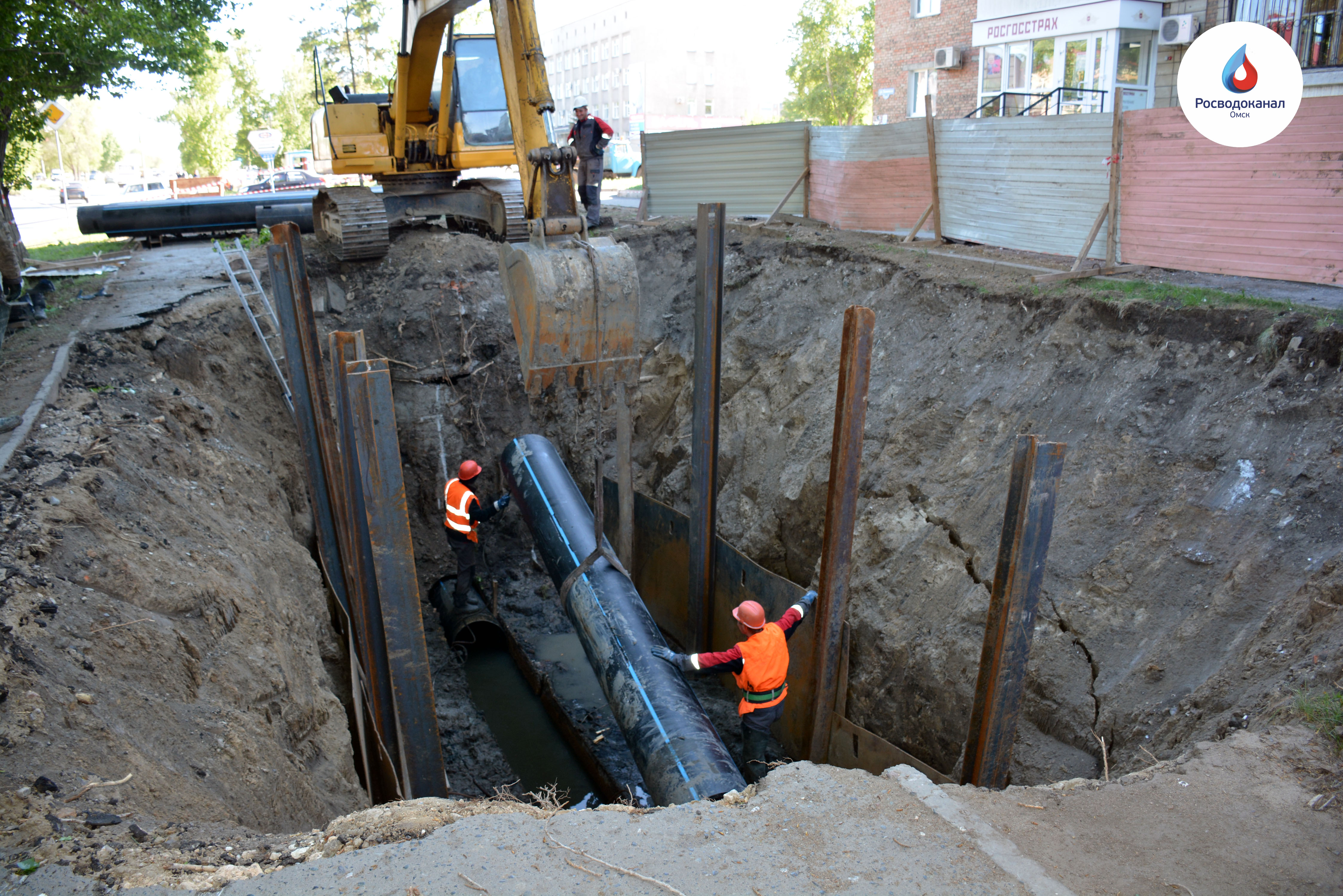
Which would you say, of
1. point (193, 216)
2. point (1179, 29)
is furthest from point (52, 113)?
point (1179, 29)

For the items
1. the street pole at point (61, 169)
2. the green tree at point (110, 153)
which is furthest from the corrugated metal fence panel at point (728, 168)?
the green tree at point (110, 153)

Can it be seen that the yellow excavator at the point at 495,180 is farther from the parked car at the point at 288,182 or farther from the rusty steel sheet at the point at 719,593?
the parked car at the point at 288,182

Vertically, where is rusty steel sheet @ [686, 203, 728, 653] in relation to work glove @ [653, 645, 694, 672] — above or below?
above

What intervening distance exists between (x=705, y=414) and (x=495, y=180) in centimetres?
567

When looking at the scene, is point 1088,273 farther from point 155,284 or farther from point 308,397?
point 155,284

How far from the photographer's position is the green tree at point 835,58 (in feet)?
89.8

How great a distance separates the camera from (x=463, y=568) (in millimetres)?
9297

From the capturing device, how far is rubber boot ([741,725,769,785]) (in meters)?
6.25

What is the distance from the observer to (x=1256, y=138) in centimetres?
715

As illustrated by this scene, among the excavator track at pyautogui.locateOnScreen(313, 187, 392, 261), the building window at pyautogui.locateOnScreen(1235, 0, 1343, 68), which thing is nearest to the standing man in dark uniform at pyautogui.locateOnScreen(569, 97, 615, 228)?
the excavator track at pyautogui.locateOnScreen(313, 187, 392, 261)

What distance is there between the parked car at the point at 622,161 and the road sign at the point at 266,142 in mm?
12131

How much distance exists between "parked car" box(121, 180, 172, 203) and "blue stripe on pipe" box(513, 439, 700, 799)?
34812 millimetres

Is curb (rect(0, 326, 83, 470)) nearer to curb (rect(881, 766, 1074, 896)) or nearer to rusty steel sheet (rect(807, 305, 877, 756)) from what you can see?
rusty steel sheet (rect(807, 305, 877, 756))

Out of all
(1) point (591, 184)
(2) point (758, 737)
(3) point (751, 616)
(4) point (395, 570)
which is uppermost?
(1) point (591, 184)
